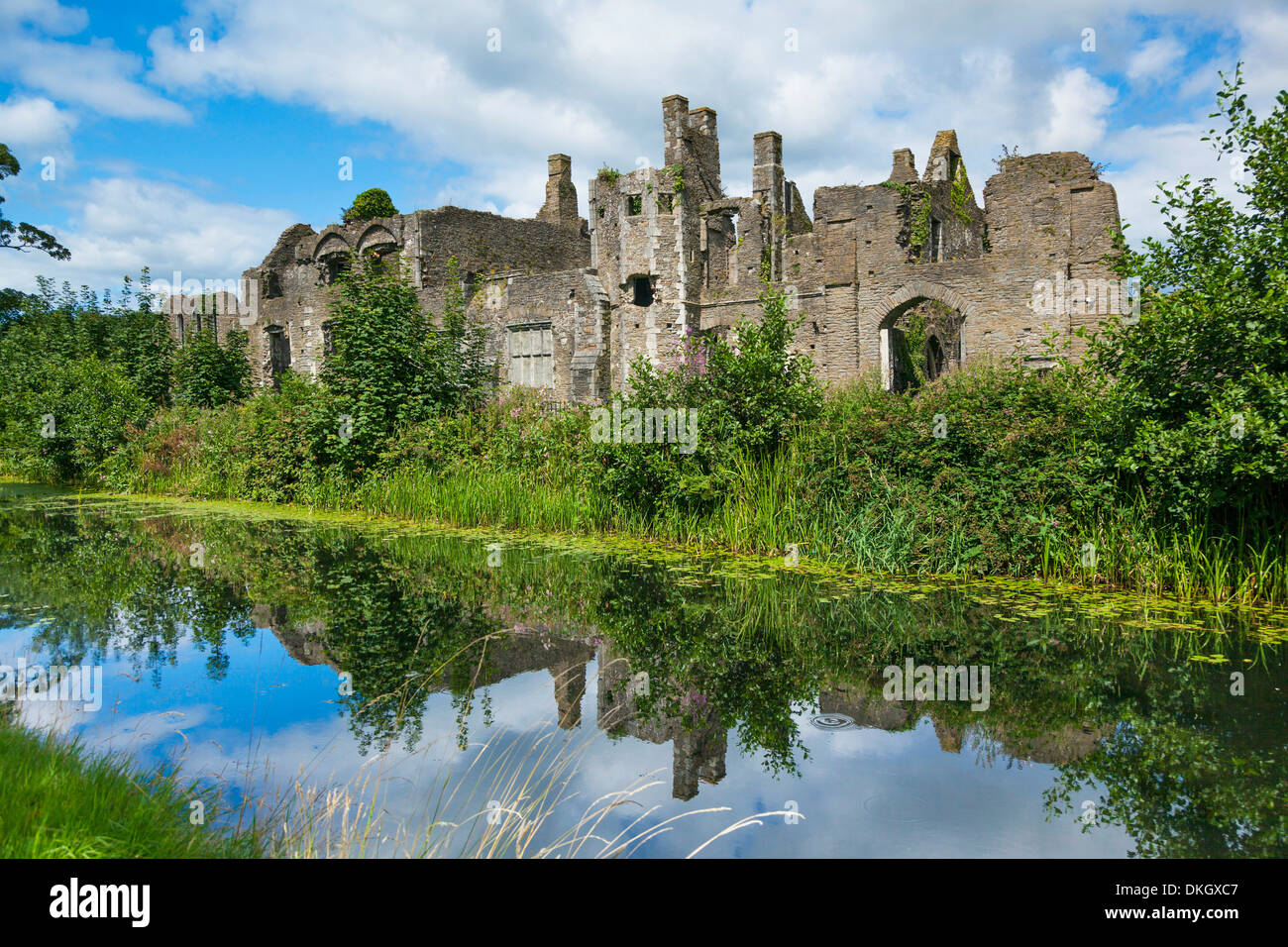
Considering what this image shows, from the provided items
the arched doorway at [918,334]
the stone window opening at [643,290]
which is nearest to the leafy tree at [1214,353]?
the arched doorway at [918,334]

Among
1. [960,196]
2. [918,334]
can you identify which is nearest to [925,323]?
[918,334]

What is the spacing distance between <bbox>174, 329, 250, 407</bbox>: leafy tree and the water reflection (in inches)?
559

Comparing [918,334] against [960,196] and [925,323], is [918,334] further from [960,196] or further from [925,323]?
[960,196]

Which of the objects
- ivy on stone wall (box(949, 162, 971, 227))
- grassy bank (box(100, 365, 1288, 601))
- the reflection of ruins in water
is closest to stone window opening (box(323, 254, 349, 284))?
grassy bank (box(100, 365, 1288, 601))

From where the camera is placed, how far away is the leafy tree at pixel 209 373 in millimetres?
22984

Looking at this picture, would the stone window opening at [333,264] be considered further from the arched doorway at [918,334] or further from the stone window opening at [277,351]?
the arched doorway at [918,334]

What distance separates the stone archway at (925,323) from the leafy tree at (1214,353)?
40.9 feet

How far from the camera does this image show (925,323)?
23.8 metres

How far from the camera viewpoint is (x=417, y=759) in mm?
4250

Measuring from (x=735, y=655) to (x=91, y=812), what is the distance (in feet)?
13.2

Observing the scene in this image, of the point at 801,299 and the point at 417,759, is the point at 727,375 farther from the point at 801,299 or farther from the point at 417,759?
the point at 801,299
